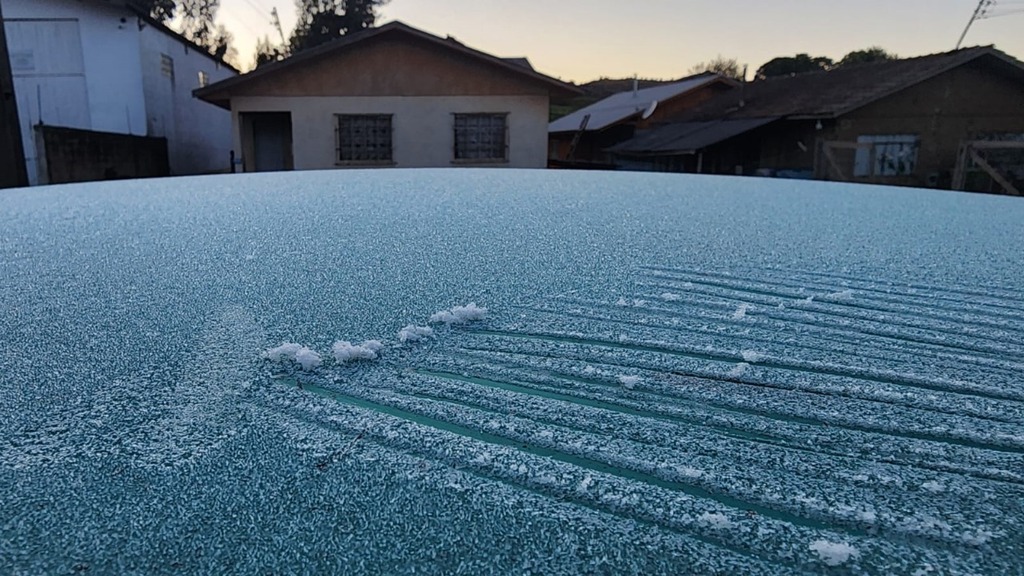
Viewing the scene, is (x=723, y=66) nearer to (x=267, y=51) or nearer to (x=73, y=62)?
(x=267, y=51)

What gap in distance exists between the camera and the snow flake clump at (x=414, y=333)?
117cm

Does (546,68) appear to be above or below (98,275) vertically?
above

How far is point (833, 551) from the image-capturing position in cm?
57

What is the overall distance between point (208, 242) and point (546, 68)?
2752cm

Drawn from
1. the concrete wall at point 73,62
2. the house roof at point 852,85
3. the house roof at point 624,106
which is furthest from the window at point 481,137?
the house roof at point 624,106

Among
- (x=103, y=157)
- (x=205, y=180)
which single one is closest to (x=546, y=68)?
(x=103, y=157)

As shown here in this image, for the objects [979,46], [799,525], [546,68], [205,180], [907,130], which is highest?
[546,68]

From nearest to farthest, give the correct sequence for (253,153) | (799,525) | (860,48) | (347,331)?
1. (799,525)
2. (347,331)
3. (253,153)
4. (860,48)

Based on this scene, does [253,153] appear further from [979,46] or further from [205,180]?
[979,46]

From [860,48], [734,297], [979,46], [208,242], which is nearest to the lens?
[734,297]

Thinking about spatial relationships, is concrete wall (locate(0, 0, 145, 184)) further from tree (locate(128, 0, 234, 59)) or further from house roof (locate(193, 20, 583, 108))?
tree (locate(128, 0, 234, 59))

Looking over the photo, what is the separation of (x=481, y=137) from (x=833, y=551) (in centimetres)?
993

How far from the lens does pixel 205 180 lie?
15.0ft

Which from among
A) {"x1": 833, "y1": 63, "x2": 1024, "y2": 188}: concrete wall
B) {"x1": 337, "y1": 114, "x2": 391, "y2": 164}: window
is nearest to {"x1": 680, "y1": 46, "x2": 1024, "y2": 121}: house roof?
{"x1": 833, "y1": 63, "x2": 1024, "y2": 188}: concrete wall
